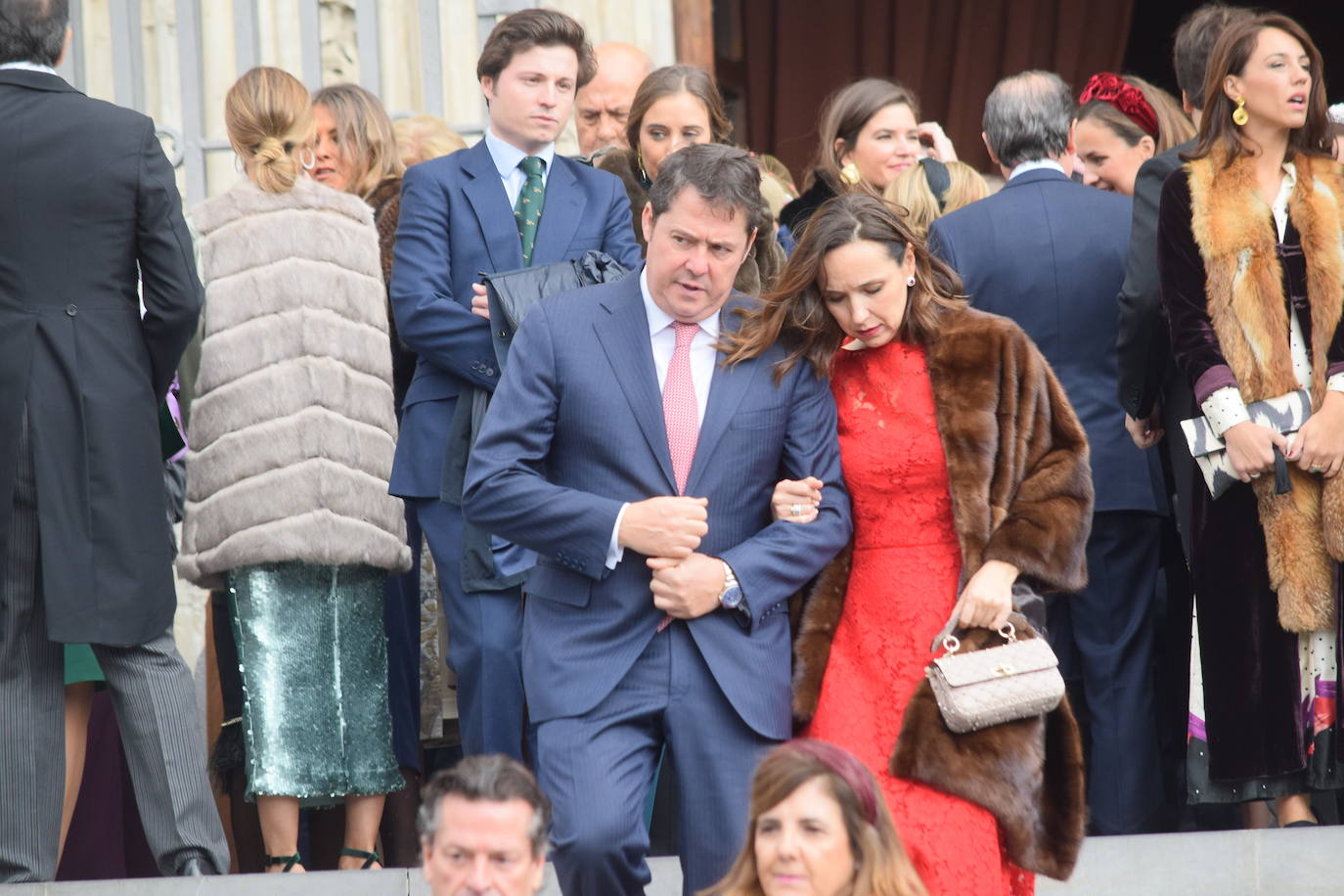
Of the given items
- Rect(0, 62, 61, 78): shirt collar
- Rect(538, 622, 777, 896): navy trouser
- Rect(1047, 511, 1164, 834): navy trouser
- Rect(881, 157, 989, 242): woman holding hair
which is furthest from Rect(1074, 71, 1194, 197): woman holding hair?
Rect(0, 62, 61, 78): shirt collar

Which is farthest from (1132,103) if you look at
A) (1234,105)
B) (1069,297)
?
(1234,105)

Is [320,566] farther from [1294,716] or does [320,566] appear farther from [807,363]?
[1294,716]

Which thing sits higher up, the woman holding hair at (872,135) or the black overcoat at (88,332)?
the woman holding hair at (872,135)

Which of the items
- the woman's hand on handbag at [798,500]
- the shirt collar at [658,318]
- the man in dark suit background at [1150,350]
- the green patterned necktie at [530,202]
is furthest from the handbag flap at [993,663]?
the green patterned necktie at [530,202]

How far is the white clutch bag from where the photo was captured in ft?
16.1

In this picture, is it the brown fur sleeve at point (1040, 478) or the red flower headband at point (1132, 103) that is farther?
the red flower headband at point (1132, 103)

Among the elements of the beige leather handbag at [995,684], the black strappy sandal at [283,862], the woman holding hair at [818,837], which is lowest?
the black strappy sandal at [283,862]

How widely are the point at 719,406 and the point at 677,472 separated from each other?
163 millimetres

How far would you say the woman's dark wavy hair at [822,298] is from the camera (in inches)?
171

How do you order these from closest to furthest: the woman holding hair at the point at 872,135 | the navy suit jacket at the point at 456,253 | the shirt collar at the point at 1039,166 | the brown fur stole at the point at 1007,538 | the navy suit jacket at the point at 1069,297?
the brown fur stole at the point at 1007,538, the navy suit jacket at the point at 456,253, the navy suit jacket at the point at 1069,297, the shirt collar at the point at 1039,166, the woman holding hair at the point at 872,135

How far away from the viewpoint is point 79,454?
492cm

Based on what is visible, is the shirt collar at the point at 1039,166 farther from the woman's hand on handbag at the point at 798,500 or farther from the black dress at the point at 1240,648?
the woman's hand on handbag at the point at 798,500

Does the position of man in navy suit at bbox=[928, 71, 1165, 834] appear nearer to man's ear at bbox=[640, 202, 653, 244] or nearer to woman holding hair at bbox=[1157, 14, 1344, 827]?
woman holding hair at bbox=[1157, 14, 1344, 827]

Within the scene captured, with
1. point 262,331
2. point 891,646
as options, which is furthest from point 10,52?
point 891,646
